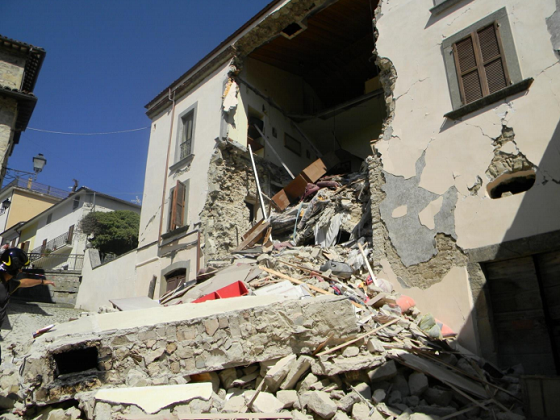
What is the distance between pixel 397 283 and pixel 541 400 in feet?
11.5

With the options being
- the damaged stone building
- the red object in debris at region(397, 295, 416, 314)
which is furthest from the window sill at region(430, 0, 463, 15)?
the red object in debris at region(397, 295, 416, 314)

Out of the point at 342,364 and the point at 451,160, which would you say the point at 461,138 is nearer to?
the point at 451,160

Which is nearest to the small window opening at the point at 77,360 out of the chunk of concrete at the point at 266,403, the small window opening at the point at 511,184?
the chunk of concrete at the point at 266,403

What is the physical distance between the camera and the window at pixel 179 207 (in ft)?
40.2

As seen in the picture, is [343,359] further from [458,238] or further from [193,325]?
[458,238]

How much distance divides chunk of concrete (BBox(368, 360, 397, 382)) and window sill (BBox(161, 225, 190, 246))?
8549mm

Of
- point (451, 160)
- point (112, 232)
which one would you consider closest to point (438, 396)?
point (451, 160)

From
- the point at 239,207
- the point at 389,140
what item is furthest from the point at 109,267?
the point at 389,140

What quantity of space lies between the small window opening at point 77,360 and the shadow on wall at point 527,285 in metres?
5.16

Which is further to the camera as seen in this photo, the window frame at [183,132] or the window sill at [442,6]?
the window frame at [183,132]

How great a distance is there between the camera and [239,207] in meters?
12.2

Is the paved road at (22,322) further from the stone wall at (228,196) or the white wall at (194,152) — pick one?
the stone wall at (228,196)

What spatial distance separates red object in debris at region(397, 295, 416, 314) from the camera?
6473 millimetres

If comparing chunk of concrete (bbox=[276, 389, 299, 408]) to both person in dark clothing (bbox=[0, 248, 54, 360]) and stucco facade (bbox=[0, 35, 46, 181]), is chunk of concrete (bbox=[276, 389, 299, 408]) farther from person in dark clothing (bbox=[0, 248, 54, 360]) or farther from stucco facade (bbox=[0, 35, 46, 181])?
stucco facade (bbox=[0, 35, 46, 181])
